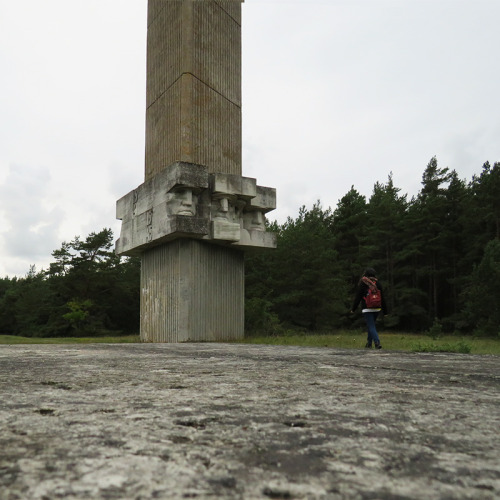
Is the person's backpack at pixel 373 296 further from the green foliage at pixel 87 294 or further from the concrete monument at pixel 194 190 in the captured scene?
the green foliage at pixel 87 294

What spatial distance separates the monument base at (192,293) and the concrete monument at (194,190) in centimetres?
3

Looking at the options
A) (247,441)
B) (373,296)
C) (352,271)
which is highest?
(352,271)

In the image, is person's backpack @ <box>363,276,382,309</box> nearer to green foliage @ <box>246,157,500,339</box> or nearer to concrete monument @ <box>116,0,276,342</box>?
concrete monument @ <box>116,0,276,342</box>

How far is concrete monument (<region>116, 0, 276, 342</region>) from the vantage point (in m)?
13.1

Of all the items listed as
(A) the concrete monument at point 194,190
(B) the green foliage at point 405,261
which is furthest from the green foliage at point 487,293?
(A) the concrete monument at point 194,190

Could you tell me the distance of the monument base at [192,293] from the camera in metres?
13.2

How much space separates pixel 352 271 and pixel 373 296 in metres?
31.1

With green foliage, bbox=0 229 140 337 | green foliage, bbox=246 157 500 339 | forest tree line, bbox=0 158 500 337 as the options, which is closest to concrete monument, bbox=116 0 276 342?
forest tree line, bbox=0 158 500 337

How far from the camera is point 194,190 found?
13031 mm

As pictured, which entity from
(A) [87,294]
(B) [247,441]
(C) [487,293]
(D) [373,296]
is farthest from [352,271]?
(B) [247,441]

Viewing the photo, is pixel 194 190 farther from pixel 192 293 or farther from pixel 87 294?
pixel 87 294

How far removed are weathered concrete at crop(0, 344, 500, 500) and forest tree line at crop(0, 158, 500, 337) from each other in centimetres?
2062

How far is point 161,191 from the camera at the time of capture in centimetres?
1310

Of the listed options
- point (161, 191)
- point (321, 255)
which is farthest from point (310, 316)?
point (161, 191)
